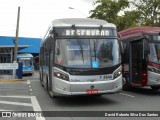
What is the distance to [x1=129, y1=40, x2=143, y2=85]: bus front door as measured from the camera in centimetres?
1733

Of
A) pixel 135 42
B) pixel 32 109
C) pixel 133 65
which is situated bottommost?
pixel 32 109

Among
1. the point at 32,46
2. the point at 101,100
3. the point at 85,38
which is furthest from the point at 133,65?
the point at 32,46

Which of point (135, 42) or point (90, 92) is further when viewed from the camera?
point (135, 42)

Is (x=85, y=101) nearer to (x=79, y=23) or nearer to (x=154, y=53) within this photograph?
(x=79, y=23)

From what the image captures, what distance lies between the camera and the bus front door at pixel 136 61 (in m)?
17.3

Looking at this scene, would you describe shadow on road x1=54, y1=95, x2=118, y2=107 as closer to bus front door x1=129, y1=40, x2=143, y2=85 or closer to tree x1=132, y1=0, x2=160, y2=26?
bus front door x1=129, y1=40, x2=143, y2=85

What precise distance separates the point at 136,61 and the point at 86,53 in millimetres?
5298

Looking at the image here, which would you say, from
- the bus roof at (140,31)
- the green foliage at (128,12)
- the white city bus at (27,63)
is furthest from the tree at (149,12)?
the bus roof at (140,31)

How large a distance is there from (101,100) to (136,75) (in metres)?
3.63

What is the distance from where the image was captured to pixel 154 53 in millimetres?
16734

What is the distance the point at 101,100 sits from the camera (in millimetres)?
14734

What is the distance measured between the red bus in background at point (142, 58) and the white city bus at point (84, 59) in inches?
127

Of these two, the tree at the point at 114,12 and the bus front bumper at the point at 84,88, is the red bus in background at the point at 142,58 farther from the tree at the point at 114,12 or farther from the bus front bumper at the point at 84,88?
the tree at the point at 114,12

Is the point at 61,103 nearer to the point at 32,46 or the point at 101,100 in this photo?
the point at 101,100
